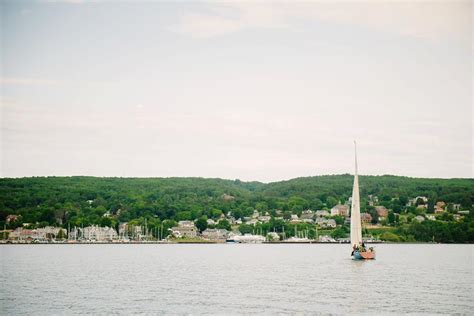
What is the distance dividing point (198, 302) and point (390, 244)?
14617 centimetres

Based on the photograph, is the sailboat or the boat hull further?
the boat hull

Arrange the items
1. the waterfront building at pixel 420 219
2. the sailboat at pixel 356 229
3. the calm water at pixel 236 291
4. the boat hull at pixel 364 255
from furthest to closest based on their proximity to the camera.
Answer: the waterfront building at pixel 420 219, the boat hull at pixel 364 255, the sailboat at pixel 356 229, the calm water at pixel 236 291

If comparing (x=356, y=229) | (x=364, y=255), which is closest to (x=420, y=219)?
(x=364, y=255)

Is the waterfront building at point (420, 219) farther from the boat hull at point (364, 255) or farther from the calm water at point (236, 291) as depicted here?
the calm water at point (236, 291)

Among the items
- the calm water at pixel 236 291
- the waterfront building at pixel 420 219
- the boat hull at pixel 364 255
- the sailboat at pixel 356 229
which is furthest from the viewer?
the waterfront building at pixel 420 219

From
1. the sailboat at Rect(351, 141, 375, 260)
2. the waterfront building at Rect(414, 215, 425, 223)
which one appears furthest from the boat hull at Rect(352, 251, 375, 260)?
the waterfront building at Rect(414, 215, 425, 223)

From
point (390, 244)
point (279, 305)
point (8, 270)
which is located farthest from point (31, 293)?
point (390, 244)

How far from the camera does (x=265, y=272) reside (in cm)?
7394

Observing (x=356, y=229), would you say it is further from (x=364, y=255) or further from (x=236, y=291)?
(x=236, y=291)

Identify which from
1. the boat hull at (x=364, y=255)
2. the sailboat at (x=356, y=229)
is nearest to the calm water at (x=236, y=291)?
the sailboat at (x=356, y=229)

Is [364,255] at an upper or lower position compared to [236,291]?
upper

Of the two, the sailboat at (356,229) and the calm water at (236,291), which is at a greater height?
the sailboat at (356,229)

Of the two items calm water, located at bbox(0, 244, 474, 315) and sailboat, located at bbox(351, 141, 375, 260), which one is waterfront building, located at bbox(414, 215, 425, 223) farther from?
calm water, located at bbox(0, 244, 474, 315)

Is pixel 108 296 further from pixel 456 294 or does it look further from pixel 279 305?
pixel 456 294
